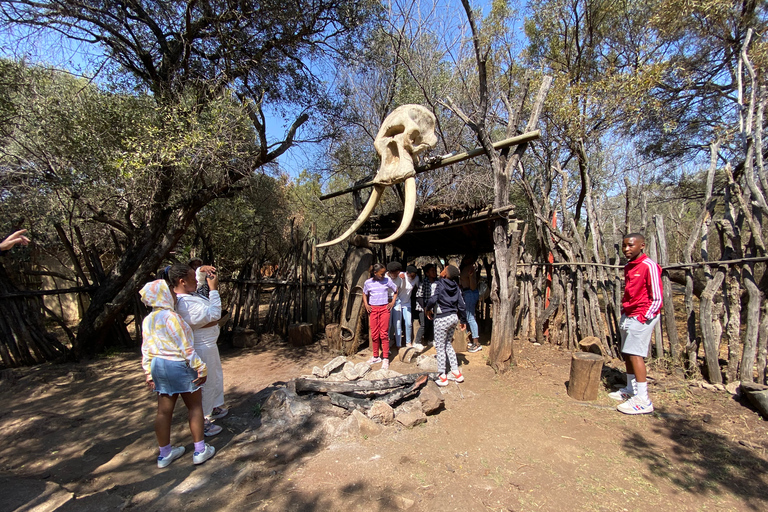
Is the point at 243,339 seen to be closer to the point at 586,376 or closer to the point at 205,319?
the point at 205,319

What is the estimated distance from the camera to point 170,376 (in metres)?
2.81

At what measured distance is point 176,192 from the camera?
664 cm

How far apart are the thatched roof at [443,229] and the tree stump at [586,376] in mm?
2064

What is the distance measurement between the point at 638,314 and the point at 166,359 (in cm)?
452

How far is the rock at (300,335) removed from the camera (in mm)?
6859

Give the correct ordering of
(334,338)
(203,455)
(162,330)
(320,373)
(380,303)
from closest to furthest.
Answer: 1. (162,330)
2. (203,455)
3. (320,373)
4. (380,303)
5. (334,338)

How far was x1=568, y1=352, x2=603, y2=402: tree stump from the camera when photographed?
13.1 ft

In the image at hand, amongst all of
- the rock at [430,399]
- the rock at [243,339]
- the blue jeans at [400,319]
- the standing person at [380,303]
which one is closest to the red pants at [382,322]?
the standing person at [380,303]

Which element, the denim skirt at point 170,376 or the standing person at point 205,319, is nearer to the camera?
the denim skirt at point 170,376

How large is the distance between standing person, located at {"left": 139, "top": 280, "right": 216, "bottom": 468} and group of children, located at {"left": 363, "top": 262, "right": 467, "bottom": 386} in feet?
8.97

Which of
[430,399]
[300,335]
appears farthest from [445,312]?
[300,335]

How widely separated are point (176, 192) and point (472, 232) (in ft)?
19.1

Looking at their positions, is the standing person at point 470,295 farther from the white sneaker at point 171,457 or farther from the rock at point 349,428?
the white sneaker at point 171,457

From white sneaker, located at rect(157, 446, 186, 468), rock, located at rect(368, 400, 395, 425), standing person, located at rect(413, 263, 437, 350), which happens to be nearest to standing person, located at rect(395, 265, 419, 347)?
standing person, located at rect(413, 263, 437, 350)
